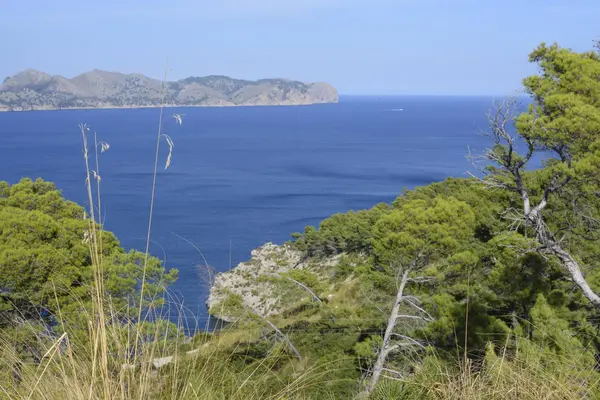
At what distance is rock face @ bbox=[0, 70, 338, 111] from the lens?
399 ft

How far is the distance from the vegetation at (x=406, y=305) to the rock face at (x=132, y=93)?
286 feet

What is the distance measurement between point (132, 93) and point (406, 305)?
112332 mm

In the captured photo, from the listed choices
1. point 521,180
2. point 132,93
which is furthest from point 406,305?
point 132,93

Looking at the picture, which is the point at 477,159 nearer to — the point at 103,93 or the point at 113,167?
the point at 113,167

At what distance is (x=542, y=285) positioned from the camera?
765cm

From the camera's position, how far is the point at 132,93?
115m

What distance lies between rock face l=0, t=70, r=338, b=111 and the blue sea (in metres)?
37.5

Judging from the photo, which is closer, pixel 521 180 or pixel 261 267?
pixel 521 180

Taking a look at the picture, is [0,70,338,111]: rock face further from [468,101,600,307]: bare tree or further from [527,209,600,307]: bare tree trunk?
[527,209,600,307]: bare tree trunk

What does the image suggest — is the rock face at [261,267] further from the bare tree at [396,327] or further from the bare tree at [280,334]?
the bare tree at [280,334]

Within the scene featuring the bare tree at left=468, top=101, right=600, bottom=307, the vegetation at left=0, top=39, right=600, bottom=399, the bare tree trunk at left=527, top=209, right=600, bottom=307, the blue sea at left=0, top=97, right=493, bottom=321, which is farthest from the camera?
the blue sea at left=0, top=97, right=493, bottom=321

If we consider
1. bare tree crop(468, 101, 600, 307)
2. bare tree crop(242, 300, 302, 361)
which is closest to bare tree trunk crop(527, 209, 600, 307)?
bare tree crop(468, 101, 600, 307)

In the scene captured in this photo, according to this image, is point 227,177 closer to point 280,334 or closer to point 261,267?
point 261,267

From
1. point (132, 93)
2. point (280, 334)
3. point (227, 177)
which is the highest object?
point (132, 93)
